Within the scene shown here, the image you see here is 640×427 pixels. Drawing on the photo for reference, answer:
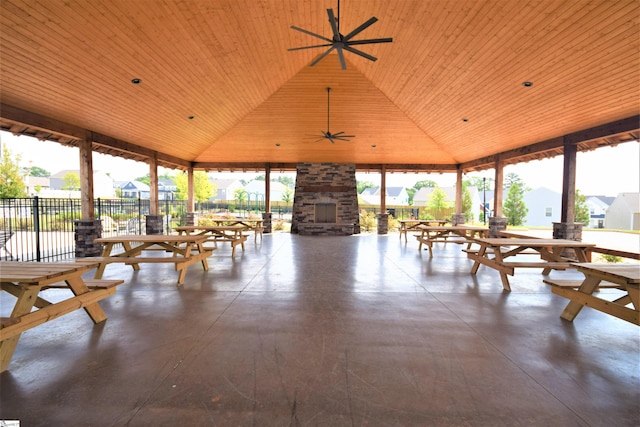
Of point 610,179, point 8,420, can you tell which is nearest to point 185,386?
point 8,420

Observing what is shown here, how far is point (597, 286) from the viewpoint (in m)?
3.03

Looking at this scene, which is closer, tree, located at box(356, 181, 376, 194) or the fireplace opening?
the fireplace opening

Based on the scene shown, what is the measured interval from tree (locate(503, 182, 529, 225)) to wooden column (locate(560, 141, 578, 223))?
52.6 feet

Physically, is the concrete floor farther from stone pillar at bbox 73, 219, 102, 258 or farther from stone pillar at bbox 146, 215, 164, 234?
stone pillar at bbox 146, 215, 164, 234

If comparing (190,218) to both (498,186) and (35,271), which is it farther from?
(498,186)

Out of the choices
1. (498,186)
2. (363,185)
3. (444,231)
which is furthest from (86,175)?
(363,185)

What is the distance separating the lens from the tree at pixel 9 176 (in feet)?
52.8

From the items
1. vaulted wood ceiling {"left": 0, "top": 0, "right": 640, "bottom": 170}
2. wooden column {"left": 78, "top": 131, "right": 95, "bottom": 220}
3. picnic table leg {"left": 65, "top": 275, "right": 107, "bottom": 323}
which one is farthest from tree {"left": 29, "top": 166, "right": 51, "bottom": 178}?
picnic table leg {"left": 65, "top": 275, "right": 107, "bottom": 323}

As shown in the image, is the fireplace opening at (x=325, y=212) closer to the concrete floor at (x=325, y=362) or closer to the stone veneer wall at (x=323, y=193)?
the stone veneer wall at (x=323, y=193)

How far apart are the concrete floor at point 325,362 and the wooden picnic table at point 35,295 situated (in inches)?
7.9

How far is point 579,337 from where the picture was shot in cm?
289

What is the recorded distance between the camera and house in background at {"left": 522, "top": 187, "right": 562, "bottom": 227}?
2747cm

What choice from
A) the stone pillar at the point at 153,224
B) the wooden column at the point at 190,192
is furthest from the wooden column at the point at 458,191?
the stone pillar at the point at 153,224

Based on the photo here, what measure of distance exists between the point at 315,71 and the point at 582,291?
7344 mm
